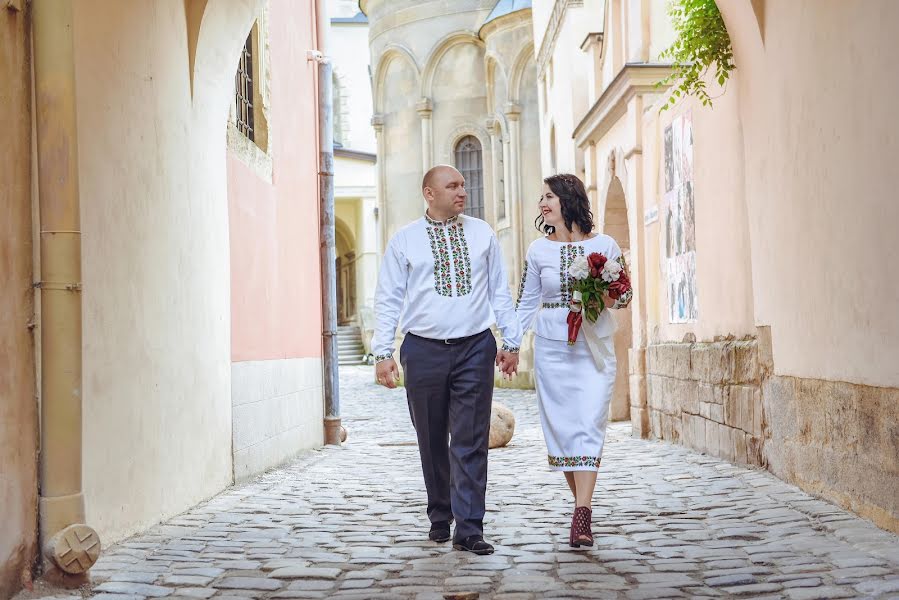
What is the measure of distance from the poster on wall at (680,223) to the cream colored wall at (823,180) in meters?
2.44

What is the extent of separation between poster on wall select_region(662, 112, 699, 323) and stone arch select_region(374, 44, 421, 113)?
2044cm

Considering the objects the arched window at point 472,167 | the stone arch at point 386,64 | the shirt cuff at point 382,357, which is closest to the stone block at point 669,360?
the shirt cuff at point 382,357

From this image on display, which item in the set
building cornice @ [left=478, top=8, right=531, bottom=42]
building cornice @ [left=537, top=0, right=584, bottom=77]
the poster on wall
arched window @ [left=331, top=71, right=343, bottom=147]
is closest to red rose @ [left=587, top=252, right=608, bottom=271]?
the poster on wall

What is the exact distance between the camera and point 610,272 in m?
6.27

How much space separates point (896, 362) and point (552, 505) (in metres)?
2.47

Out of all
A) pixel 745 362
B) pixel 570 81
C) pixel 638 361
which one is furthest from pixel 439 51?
pixel 745 362

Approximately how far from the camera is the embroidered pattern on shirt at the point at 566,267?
6.43 m

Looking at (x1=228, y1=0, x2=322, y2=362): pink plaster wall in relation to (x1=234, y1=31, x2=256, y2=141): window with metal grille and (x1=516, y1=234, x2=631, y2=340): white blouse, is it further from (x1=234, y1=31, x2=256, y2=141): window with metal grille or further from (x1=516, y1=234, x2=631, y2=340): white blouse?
(x1=516, y1=234, x2=631, y2=340): white blouse

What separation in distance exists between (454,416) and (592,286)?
93cm

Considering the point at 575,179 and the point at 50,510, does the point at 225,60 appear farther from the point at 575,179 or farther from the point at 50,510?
the point at 50,510

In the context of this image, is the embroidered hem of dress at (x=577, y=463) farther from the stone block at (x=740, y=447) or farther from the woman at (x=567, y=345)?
the stone block at (x=740, y=447)

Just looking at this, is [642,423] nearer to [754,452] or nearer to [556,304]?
[754,452]

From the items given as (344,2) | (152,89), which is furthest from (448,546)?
(344,2)

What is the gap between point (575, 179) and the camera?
21.4 feet
